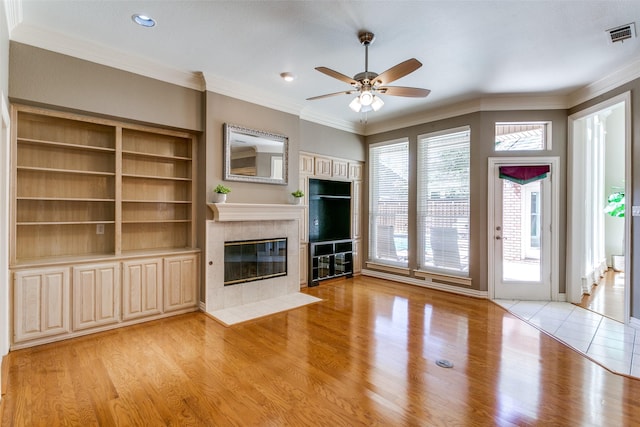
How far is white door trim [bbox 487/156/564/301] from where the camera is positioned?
183 inches

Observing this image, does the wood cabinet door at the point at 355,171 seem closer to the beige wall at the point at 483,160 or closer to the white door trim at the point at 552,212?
the beige wall at the point at 483,160

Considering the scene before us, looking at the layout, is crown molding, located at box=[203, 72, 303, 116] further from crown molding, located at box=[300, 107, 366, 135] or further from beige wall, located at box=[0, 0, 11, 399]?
beige wall, located at box=[0, 0, 11, 399]

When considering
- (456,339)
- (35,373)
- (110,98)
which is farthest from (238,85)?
(456,339)

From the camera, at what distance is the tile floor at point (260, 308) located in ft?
12.6

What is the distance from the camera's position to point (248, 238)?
4426 mm

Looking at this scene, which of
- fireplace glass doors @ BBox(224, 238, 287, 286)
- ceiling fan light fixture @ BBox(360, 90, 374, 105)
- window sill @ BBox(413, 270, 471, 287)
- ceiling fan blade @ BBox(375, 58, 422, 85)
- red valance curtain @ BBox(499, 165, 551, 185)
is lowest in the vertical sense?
window sill @ BBox(413, 270, 471, 287)

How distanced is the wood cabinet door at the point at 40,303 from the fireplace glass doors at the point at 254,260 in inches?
66.1

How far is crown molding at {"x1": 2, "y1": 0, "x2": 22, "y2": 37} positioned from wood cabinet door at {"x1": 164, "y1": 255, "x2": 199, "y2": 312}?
8.46ft

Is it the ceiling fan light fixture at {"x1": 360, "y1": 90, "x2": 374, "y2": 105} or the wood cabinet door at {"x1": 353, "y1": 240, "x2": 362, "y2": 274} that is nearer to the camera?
the ceiling fan light fixture at {"x1": 360, "y1": 90, "x2": 374, "y2": 105}

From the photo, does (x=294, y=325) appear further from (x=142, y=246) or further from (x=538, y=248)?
(x=538, y=248)

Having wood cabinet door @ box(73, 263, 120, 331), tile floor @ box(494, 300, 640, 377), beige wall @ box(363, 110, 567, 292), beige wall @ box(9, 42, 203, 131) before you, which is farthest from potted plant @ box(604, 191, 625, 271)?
wood cabinet door @ box(73, 263, 120, 331)

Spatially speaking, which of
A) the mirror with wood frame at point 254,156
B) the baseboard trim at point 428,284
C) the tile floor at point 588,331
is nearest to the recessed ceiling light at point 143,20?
the mirror with wood frame at point 254,156

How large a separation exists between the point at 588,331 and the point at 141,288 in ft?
16.5

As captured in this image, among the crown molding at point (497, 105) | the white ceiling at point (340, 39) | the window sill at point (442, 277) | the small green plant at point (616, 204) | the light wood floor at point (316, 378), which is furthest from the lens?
the small green plant at point (616, 204)
